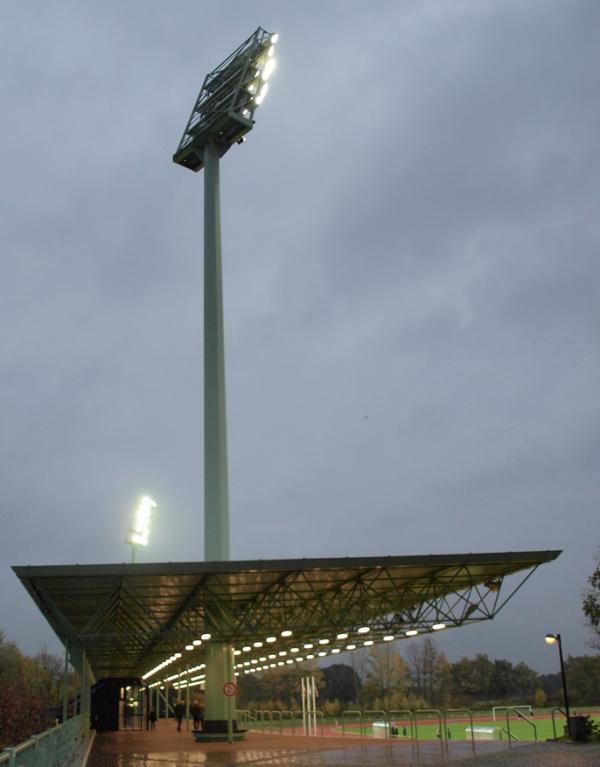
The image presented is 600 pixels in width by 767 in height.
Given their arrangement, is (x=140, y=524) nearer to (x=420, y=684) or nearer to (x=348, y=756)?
(x=348, y=756)

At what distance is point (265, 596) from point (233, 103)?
31.9 meters

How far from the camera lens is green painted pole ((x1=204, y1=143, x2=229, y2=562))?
37.2 metres

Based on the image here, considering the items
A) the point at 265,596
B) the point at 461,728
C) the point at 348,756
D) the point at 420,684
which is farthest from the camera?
the point at 420,684

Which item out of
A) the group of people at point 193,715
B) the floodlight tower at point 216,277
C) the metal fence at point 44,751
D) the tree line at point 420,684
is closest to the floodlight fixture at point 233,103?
the floodlight tower at point 216,277

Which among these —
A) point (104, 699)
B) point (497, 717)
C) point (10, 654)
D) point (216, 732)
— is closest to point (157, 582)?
point (216, 732)

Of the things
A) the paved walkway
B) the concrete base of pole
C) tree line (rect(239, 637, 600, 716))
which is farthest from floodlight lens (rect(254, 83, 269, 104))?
tree line (rect(239, 637, 600, 716))

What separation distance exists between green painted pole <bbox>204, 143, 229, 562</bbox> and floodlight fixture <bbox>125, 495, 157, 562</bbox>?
2961mm

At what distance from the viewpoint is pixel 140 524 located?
114 ft

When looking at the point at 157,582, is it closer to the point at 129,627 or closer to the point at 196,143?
the point at 129,627

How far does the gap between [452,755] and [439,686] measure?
88.5 metres

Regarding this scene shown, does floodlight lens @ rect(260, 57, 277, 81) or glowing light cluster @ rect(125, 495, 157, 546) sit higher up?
floodlight lens @ rect(260, 57, 277, 81)

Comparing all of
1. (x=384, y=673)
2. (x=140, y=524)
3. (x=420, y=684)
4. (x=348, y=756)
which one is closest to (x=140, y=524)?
(x=140, y=524)

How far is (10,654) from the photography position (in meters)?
87.1

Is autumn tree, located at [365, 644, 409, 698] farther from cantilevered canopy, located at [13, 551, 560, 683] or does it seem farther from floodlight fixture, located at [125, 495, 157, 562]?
floodlight fixture, located at [125, 495, 157, 562]
